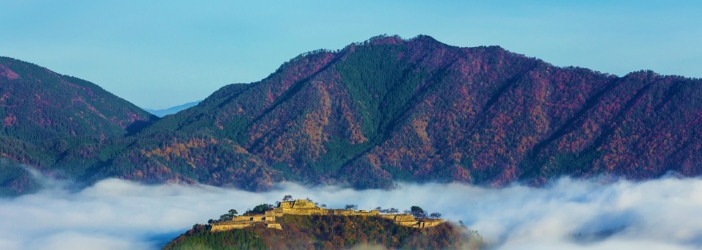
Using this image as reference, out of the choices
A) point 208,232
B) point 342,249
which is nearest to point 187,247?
point 208,232

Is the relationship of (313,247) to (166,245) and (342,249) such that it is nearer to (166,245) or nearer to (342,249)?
(342,249)

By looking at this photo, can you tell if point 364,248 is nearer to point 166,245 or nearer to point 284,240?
point 284,240

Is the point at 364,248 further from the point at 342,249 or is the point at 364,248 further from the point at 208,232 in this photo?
the point at 208,232

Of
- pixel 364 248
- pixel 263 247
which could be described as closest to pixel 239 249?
pixel 263 247

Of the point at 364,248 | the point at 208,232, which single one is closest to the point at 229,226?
the point at 208,232

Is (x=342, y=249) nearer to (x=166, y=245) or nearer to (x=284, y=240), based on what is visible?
(x=284, y=240)
